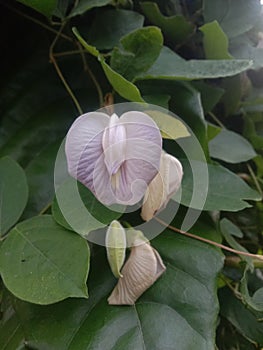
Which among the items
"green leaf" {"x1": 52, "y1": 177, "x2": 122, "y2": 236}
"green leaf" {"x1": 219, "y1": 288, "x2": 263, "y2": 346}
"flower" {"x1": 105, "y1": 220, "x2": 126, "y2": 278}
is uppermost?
"green leaf" {"x1": 52, "y1": 177, "x2": 122, "y2": 236}

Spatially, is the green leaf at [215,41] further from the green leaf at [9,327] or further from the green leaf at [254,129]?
the green leaf at [9,327]

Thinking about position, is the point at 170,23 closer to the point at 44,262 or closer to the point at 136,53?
the point at 136,53

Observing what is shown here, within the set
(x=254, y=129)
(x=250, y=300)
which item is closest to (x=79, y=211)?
(x=250, y=300)

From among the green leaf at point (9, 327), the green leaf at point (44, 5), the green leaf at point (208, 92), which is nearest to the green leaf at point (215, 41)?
the green leaf at point (208, 92)

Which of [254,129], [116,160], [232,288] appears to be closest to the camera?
[116,160]

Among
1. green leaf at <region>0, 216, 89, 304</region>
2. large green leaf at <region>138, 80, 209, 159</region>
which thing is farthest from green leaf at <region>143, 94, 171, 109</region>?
green leaf at <region>0, 216, 89, 304</region>

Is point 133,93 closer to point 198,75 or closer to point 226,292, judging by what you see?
point 198,75

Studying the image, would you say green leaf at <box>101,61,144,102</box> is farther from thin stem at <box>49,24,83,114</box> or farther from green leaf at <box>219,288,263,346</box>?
green leaf at <box>219,288,263,346</box>
